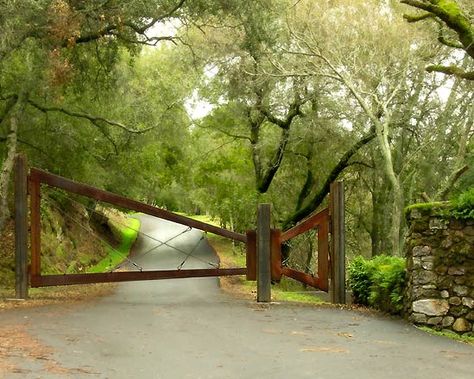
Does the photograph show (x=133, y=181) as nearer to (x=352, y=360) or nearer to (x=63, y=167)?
(x=63, y=167)

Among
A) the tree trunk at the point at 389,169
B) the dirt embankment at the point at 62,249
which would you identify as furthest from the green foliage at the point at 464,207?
the tree trunk at the point at 389,169

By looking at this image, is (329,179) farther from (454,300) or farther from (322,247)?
(454,300)

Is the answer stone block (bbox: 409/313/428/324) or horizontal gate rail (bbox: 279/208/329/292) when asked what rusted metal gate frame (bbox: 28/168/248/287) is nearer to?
horizontal gate rail (bbox: 279/208/329/292)

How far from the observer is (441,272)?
9719mm

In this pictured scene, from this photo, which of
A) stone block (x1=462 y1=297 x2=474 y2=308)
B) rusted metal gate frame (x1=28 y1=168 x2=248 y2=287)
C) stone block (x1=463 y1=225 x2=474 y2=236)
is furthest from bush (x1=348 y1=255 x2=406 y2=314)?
rusted metal gate frame (x1=28 y1=168 x2=248 y2=287)

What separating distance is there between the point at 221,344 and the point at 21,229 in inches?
221

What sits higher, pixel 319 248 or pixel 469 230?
pixel 469 230

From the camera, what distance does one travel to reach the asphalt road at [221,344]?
6.14m

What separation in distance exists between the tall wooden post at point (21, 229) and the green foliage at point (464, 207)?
25.9 ft

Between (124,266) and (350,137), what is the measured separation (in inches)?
420

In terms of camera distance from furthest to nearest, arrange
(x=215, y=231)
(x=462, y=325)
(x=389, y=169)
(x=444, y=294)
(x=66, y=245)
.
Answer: (x=66, y=245), (x=389, y=169), (x=215, y=231), (x=444, y=294), (x=462, y=325)

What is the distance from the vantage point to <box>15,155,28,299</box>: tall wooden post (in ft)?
37.1

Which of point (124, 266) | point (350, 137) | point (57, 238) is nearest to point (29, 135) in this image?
point (57, 238)

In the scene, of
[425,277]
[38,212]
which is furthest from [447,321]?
[38,212]
